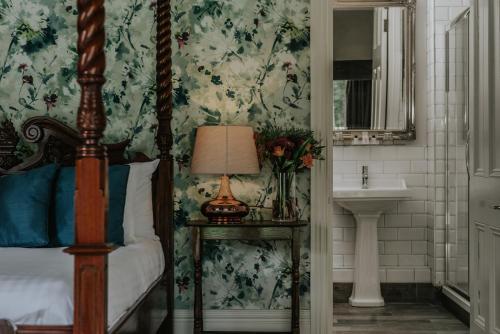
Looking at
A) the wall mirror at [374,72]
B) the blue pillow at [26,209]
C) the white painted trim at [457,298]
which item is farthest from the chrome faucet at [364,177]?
the blue pillow at [26,209]

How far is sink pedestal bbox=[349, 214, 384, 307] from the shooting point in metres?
5.10

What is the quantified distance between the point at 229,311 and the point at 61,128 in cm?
154

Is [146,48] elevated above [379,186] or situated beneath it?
elevated above

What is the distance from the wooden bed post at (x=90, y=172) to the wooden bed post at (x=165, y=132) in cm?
163

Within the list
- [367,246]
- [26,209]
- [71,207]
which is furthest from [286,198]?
[367,246]

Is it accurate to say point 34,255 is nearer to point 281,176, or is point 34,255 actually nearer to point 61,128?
point 61,128

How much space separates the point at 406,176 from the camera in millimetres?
5395

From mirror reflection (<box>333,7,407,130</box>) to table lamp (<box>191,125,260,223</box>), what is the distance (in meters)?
1.98

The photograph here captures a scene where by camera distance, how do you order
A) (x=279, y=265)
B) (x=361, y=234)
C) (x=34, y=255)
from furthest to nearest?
1. (x=361, y=234)
2. (x=279, y=265)
3. (x=34, y=255)

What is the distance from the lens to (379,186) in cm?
539

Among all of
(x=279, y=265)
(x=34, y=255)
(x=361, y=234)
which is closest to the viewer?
(x=34, y=255)

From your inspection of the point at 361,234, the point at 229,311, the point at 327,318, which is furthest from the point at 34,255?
the point at 361,234

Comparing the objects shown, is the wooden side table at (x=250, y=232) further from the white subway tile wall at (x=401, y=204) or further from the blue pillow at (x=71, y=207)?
the white subway tile wall at (x=401, y=204)

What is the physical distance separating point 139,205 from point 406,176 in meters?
2.75
